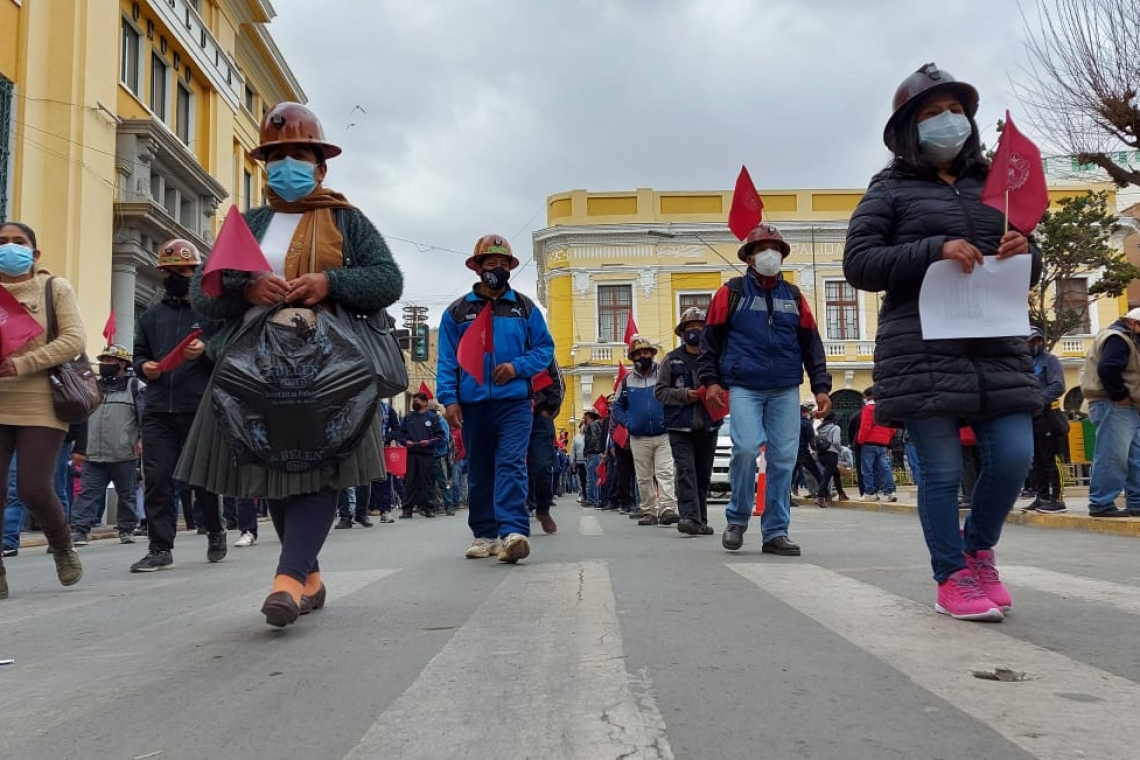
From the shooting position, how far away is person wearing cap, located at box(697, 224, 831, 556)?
621 centimetres

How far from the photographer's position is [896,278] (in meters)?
3.70

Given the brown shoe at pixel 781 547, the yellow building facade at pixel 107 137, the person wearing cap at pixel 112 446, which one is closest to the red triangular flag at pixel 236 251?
the brown shoe at pixel 781 547

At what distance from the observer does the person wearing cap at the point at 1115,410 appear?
8.45 meters

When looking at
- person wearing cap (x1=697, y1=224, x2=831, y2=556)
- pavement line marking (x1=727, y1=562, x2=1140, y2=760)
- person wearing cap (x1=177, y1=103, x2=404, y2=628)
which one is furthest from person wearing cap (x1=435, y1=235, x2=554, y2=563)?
pavement line marking (x1=727, y1=562, x2=1140, y2=760)

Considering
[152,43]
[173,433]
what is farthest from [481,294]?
[152,43]

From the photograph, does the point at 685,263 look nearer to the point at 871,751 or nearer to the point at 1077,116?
the point at 1077,116

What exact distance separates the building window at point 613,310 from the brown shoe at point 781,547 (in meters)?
36.4

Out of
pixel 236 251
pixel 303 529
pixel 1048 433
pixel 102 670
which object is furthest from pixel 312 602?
pixel 1048 433

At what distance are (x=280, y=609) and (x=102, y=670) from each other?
1.82 feet

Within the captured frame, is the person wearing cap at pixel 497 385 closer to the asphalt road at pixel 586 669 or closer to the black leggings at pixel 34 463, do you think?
the asphalt road at pixel 586 669

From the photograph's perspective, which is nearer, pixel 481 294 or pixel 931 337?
pixel 931 337

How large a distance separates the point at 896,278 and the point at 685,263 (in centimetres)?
3978

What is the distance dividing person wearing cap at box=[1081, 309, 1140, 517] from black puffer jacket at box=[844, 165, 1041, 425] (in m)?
5.43

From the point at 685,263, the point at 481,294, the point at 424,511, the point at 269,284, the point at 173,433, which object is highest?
the point at 685,263
